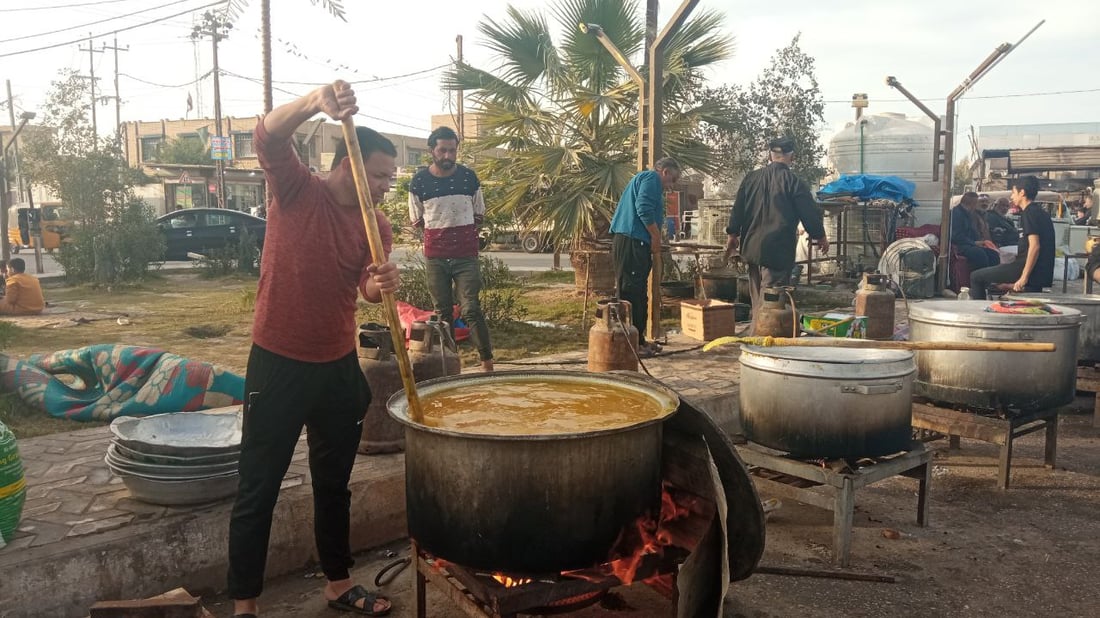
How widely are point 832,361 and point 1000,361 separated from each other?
1589 millimetres

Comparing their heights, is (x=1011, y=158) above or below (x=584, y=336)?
above

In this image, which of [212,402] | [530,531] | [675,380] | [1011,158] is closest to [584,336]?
[675,380]

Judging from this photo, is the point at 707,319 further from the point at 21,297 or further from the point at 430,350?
the point at 21,297

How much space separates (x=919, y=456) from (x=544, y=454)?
242cm

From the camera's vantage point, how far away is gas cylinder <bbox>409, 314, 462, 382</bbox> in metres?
4.37

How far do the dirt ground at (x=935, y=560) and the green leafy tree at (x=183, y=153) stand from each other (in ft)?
150

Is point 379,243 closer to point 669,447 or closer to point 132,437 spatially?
point 669,447

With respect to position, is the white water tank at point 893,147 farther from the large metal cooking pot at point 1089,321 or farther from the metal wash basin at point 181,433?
the metal wash basin at point 181,433

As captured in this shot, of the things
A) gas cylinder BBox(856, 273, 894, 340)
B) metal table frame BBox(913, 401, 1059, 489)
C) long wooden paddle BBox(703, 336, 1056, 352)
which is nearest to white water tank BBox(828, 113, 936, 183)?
gas cylinder BBox(856, 273, 894, 340)

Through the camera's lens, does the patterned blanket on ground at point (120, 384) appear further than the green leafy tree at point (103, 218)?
No

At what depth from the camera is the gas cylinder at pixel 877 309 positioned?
24.9 feet

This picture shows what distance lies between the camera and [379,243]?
2662 mm

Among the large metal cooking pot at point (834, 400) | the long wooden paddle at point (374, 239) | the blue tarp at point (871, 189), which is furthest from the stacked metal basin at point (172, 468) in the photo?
the blue tarp at point (871, 189)

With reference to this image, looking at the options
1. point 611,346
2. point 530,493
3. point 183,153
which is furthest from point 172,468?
point 183,153
